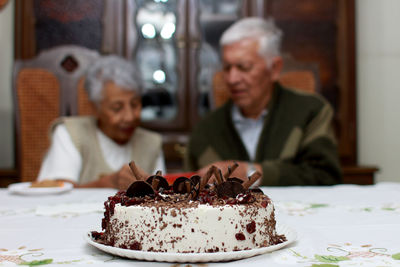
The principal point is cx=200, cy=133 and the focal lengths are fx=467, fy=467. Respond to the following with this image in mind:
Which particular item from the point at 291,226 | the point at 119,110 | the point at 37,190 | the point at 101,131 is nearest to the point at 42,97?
the point at 101,131

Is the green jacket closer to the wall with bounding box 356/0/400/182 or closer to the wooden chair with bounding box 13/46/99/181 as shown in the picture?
the wooden chair with bounding box 13/46/99/181

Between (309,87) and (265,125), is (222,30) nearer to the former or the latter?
(309,87)

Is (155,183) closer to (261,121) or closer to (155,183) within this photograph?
(155,183)

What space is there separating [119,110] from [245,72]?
512 mm

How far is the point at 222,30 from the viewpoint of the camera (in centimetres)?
278

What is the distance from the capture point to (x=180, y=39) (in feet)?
9.02

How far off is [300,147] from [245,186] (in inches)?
46.0

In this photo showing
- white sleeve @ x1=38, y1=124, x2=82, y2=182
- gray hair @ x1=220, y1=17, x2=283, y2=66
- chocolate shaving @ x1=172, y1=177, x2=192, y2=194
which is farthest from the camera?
gray hair @ x1=220, y1=17, x2=283, y2=66

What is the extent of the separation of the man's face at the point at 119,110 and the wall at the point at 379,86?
5.65 feet

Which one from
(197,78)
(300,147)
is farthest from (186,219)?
(197,78)

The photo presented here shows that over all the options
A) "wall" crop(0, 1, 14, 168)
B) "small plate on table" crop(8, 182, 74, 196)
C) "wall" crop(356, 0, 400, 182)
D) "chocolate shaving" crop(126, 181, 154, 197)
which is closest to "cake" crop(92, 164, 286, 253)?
"chocolate shaving" crop(126, 181, 154, 197)

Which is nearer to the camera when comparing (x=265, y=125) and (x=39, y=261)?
(x=39, y=261)

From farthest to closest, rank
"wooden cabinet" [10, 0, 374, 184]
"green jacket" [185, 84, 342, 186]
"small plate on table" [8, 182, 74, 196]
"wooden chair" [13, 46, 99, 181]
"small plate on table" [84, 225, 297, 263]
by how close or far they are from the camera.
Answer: "wooden cabinet" [10, 0, 374, 184] → "wooden chair" [13, 46, 99, 181] → "green jacket" [185, 84, 342, 186] → "small plate on table" [8, 182, 74, 196] → "small plate on table" [84, 225, 297, 263]

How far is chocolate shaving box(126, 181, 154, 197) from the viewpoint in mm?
592
